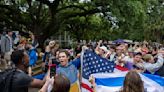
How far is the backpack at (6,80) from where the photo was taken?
525 cm

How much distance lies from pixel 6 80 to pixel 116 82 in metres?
3.90

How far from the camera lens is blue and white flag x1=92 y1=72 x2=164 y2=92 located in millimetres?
8516

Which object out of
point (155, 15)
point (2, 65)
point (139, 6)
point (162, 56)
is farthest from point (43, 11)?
point (162, 56)

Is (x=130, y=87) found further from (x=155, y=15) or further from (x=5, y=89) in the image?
(x=155, y=15)

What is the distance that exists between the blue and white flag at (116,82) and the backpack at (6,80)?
3419mm

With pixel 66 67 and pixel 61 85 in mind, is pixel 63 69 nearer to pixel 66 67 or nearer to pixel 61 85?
pixel 66 67

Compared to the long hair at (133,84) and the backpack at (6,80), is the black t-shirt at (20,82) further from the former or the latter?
the long hair at (133,84)

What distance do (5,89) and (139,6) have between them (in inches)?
934

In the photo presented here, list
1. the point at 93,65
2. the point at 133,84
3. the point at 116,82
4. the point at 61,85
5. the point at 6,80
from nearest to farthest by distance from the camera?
1. the point at 61,85
2. the point at 133,84
3. the point at 6,80
4. the point at 116,82
5. the point at 93,65

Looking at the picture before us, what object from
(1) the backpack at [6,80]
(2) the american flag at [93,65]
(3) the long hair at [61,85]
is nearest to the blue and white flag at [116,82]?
(2) the american flag at [93,65]

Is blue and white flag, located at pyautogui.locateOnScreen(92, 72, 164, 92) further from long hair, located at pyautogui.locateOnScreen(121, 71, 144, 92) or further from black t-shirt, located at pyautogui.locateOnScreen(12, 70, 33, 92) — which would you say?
black t-shirt, located at pyautogui.locateOnScreen(12, 70, 33, 92)

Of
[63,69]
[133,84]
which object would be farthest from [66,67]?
[133,84]

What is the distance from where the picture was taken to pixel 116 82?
8852 millimetres

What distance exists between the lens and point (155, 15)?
125ft
